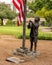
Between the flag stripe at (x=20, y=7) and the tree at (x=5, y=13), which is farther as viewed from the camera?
the tree at (x=5, y=13)

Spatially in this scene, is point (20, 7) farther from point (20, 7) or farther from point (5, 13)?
point (5, 13)

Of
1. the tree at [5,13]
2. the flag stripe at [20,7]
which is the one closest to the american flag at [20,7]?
the flag stripe at [20,7]

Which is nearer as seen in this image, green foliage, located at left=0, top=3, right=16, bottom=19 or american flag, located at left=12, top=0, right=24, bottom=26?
american flag, located at left=12, top=0, right=24, bottom=26

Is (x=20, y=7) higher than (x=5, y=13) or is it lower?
higher

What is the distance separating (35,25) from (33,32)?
10.9 inches

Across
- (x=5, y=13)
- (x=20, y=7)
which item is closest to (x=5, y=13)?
(x=5, y=13)

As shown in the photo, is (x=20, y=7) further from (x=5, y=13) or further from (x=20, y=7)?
(x=5, y=13)

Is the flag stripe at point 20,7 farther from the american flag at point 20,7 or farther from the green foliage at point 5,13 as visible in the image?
the green foliage at point 5,13

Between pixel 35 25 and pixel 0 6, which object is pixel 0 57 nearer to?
pixel 35 25

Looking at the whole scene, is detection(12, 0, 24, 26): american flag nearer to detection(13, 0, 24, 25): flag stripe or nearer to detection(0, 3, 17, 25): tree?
detection(13, 0, 24, 25): flag stripe

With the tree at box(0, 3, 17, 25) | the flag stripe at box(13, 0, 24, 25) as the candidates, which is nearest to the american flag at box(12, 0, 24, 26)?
the flag stripe at box(13, 0, 24, 25)

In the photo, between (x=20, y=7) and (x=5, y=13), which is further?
(x=5, y=13)

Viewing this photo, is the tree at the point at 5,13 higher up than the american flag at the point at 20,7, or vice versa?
the american flag at the point at 20,7

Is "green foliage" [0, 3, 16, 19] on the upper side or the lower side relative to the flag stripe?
lower
